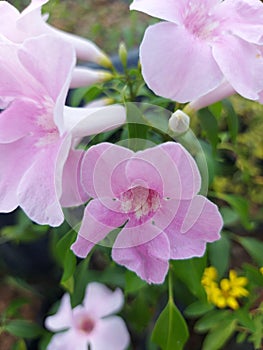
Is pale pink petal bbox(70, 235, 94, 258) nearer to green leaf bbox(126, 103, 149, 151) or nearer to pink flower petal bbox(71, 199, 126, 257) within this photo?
pink flower petal bbox(71, 199, 126, 257)

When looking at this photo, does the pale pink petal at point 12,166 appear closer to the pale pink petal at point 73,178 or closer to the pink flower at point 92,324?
the pale pink petal at point 73,178

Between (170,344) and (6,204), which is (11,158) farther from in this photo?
(170,344)

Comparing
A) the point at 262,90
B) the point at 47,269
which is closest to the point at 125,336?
the point at 47,269

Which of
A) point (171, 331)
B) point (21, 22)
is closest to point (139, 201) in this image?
point (21, 22)

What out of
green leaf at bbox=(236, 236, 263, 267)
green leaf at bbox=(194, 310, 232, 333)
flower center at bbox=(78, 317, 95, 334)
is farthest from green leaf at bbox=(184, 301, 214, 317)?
flower center at bbox=(78, 317, 95, 334)

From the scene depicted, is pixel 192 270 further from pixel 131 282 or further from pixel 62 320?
pixel 62 320

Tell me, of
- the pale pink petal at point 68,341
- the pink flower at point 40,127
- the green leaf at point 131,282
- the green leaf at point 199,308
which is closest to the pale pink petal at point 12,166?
the pink flower at point 40,127
